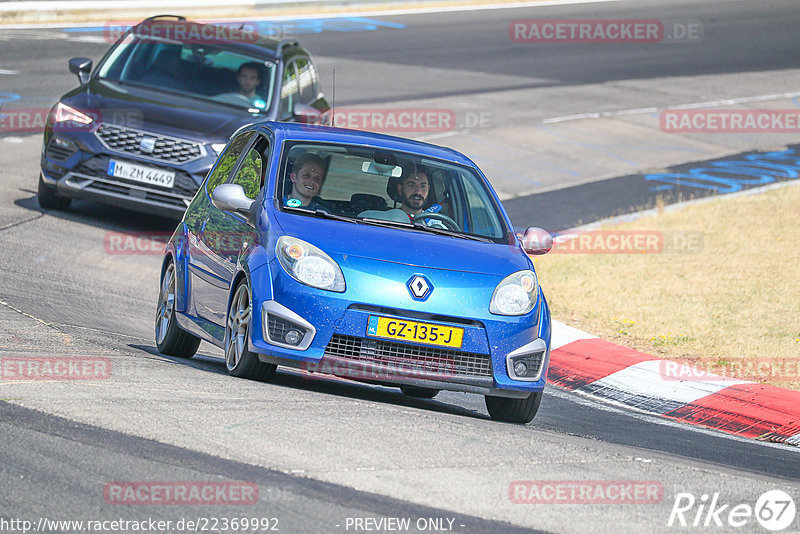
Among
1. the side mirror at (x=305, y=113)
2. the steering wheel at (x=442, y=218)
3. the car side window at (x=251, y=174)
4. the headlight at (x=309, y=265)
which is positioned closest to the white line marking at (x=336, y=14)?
the side mirror at (x=305, y=113)

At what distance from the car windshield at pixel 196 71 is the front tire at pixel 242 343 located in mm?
6781

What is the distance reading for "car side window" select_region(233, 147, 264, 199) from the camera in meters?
8.28

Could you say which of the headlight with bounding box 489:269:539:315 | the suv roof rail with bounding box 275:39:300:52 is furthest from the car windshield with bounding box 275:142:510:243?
the suv roof rail with bounding box 275:39:300:52

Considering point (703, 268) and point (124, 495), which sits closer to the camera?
point (124, 495)

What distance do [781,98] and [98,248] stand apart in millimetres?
18245

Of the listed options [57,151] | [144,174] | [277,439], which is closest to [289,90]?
[144,174]

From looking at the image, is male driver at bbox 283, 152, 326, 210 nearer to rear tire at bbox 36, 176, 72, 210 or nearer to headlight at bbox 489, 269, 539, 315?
headlight at bbox 489, 269, 539, 315

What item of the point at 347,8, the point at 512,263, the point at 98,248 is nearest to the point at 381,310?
the point at 512,263

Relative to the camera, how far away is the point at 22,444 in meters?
5.52

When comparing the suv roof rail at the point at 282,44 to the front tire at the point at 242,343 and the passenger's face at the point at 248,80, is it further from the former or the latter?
the front tire at the point at 242,343

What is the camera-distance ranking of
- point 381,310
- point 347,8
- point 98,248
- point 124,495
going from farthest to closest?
point 347,8, point 98,248, point 381,310, point 124,495

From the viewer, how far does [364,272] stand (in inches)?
282

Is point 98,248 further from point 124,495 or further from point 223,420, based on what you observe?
point 124,495

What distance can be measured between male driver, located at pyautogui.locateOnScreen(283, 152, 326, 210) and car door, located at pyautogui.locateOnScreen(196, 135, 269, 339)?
0.70ft
